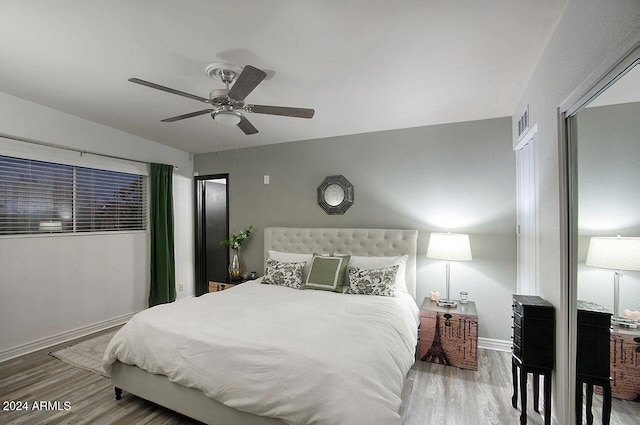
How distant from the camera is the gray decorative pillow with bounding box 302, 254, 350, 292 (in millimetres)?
3141

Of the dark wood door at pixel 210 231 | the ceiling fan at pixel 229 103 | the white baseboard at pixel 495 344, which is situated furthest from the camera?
the dark wood door at pixel 210 231

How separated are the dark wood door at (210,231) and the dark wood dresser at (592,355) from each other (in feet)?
14.8

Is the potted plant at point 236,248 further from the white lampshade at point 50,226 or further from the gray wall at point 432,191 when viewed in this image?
the white lampshade at point 50,226

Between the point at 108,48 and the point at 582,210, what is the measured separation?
3.13m

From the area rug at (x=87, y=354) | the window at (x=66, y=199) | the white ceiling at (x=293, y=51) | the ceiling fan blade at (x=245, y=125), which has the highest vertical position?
the white ceiling at (x=293, y=51)

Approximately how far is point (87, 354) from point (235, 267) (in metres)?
1.91

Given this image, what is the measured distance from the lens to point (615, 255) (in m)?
1.27

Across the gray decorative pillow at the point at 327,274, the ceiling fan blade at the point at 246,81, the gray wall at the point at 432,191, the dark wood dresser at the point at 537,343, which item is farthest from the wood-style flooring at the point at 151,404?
the ceiling fan blade at the point at 246,81

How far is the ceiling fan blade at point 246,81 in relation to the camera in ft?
5.33

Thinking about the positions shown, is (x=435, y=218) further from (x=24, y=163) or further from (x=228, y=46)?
(x=24, y=163)

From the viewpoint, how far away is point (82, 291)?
11.4 ft

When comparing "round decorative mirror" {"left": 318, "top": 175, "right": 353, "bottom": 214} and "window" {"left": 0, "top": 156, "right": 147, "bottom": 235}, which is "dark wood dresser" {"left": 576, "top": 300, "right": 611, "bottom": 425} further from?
"window" {"left": 0, "top": 156, "right": 147, "bottom": 235}

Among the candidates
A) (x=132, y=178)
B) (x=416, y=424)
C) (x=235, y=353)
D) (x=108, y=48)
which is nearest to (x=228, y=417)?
(x=235, y=353)

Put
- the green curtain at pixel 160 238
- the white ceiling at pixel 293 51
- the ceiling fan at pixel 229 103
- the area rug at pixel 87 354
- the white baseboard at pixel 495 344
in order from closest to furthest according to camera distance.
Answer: the white ceiling at pixel 293 51 < the ceiling fan at pixel 229 103 < the area rug at pixel 87 354 < the white baseboard at pixel 495 344 < the green curtain at pixel 160 238
